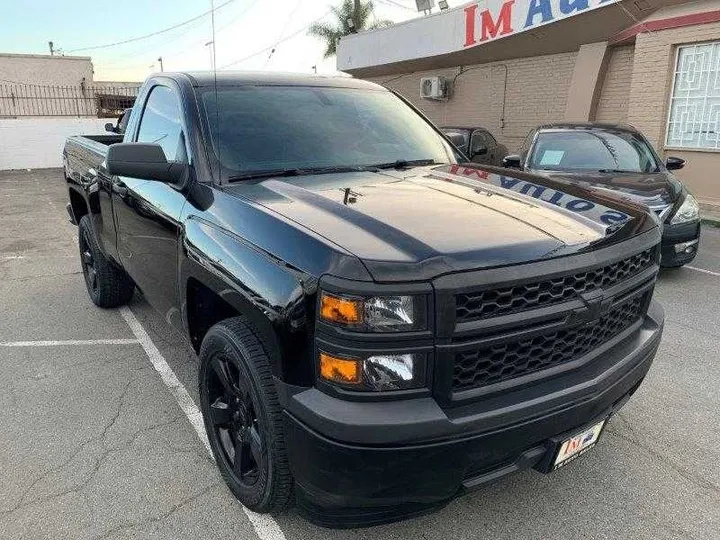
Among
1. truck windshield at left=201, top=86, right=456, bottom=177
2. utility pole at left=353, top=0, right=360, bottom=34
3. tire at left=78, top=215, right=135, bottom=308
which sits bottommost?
tire at left=78, top=215, right=135, bottom=308

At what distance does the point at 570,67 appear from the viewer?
13.5m

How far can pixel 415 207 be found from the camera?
2.38 metres

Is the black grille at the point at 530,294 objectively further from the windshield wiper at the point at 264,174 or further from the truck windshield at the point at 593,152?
the truck windshield at the point at 593,152

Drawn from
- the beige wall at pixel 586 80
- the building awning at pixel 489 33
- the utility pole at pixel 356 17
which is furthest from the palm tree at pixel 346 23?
the beige wall at pixel 586 80

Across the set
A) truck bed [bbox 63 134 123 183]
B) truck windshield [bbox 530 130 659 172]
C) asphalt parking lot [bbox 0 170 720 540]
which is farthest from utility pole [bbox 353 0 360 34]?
asphalt parking lot [bbox 0 170 720 540]

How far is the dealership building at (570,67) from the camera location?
10.1 metres

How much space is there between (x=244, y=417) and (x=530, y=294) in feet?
4.18

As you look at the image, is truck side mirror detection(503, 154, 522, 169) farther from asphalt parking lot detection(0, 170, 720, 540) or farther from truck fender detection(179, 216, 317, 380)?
truck fender detection(179, 216, 317, 380)

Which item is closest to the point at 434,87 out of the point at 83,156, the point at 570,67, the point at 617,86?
the point at 570,67

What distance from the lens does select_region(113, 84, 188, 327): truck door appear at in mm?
3072

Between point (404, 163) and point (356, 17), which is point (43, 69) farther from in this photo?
point (404, 163)

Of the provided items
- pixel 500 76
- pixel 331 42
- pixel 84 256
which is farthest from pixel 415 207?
pixel 331 42

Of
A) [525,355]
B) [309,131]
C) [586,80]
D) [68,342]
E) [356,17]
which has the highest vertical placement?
[356,17]

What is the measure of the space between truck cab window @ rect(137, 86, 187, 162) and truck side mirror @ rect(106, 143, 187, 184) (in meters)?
0.20
